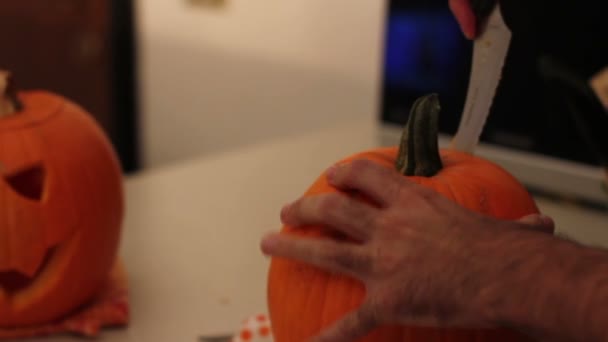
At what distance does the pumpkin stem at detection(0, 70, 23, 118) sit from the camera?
785 mm

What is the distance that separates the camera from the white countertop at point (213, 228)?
0.85 metres

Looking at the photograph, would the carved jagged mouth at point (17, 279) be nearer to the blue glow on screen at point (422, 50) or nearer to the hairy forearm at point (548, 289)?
the hairy forearm at point (548, 289)

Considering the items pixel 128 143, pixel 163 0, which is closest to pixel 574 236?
pixel 163 0

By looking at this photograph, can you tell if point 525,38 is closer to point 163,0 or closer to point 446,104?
point 446,104

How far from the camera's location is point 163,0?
87.6 inches

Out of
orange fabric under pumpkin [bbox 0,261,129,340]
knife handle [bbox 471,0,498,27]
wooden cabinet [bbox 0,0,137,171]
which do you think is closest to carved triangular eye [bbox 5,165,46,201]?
orange fabric under pumpkin [bbox 0,261,129,340]

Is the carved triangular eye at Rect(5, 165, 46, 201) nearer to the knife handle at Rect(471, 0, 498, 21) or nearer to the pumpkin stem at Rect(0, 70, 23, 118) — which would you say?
the pumpkin stem at Rect(0, 70, 23, 118)

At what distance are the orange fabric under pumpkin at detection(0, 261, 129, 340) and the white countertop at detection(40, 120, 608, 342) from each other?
1 cm

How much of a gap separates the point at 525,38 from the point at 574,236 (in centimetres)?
36

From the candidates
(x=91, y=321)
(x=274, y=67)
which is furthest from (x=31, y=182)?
(x=274, y=67)

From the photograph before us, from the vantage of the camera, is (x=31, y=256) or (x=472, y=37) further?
(x=31, y=256)

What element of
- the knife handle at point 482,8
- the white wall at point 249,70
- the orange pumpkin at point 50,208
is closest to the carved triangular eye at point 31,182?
the orange pumpkin at point 50,208

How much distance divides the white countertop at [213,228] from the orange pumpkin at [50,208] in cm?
6

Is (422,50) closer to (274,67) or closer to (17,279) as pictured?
(274,67)
